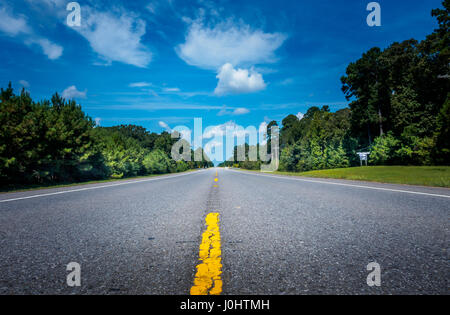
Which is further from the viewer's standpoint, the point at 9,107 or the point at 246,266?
the point at 9,107

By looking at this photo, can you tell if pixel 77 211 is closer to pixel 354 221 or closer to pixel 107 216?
pixel 107 216

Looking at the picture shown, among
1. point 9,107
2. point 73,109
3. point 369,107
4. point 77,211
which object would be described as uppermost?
point 369,107

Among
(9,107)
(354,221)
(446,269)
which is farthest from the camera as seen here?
(9,107)

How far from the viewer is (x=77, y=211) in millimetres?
4348

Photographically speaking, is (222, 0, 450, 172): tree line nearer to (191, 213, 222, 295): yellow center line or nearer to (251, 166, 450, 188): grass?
(251, 166, 450, 188): grass

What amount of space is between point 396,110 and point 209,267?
1713 inches

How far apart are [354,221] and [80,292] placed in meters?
3.54

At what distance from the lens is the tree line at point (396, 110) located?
25.8 metres

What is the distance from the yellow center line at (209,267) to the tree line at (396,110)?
3104 centimetres

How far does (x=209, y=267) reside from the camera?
1.78 meters

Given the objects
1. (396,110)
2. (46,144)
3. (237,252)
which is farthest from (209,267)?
(396,110)

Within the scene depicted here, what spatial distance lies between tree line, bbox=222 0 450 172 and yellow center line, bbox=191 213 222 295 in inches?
1222

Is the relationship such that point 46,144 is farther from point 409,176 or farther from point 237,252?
point 409,176
